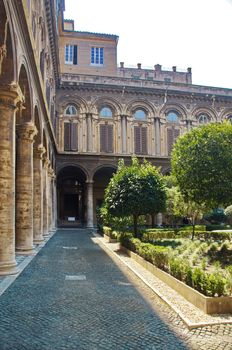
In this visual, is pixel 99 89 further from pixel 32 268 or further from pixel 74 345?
pixel 74 345

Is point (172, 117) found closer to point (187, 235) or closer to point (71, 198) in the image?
point (71, 198)

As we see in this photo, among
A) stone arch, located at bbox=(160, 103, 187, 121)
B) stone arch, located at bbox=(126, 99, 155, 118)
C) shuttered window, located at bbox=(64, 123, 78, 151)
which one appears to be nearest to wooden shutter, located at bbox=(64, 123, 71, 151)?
shuttered window, located at bbox=(64, 123, 78, 151)

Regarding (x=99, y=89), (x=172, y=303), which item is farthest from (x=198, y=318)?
(x=99, y=89)

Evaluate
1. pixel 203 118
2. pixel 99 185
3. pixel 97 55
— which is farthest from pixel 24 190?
pixel 97 55

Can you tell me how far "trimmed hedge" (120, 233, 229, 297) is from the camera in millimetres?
6980

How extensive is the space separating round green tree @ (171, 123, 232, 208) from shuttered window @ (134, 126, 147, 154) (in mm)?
21000

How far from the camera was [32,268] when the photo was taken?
1130cm

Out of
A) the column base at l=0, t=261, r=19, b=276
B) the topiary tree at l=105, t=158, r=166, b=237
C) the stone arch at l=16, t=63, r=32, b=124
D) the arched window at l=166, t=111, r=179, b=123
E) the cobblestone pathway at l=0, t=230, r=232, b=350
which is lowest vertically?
the cobblestone pathway at l=0, t=230, r=232, b=350

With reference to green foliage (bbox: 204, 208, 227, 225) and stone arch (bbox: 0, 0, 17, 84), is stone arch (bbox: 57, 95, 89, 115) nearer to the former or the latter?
green foliage (bbox: 204, 208, 227, 225)

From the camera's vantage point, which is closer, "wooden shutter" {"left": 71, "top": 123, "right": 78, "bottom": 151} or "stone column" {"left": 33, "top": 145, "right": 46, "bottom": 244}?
"stone column" {"left": 33, "top": 145, "right": 46, "bottom": 244}

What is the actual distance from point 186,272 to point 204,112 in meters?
31.4

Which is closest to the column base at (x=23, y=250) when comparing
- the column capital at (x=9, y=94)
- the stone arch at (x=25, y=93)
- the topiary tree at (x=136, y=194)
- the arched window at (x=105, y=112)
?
the topiary tree at (x=136, y=194)

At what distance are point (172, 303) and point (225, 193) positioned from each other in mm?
6706

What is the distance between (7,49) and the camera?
10070 mm
